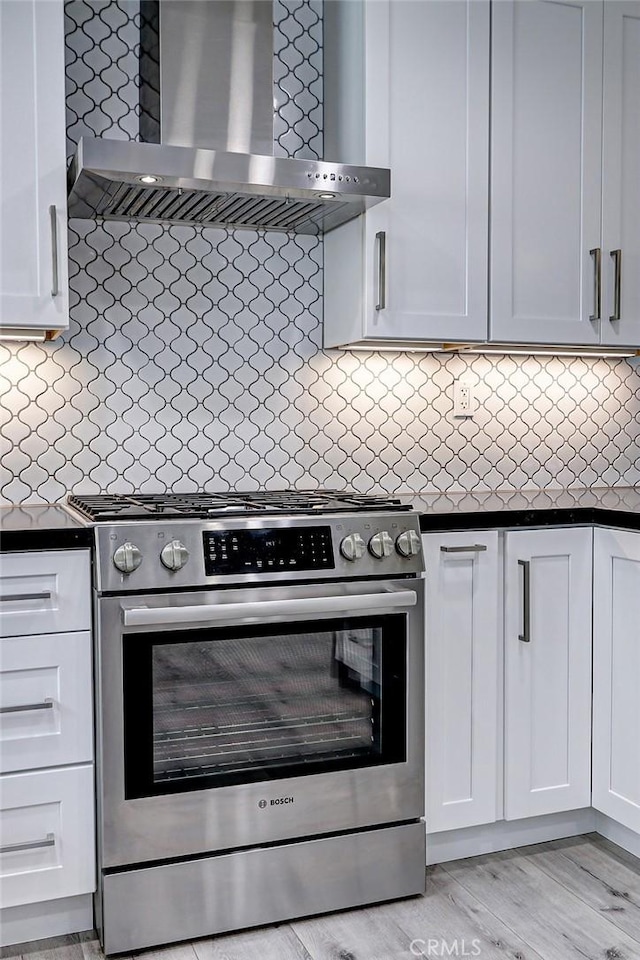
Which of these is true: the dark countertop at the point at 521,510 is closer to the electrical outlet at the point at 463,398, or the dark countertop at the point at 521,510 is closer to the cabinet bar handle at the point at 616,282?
the electrical outlet at the point at 463,398

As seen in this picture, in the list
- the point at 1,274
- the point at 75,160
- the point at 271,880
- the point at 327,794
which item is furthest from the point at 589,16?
the point at 271,880

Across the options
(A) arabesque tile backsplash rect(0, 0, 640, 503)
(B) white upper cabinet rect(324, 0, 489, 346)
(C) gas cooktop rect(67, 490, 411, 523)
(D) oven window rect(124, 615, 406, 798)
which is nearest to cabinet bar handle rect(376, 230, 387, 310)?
(B) white upper cabinet rect(324, 0, 489, 346)

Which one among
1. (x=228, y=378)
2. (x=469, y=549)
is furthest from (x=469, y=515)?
(x=228, y=378)

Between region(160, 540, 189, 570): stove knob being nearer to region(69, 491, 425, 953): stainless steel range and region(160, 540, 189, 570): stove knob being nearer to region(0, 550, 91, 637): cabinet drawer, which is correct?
region(69, 491, 425, 953): stainless steel range

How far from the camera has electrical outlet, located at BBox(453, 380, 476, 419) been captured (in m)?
2.96

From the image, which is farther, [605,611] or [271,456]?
[271,456]

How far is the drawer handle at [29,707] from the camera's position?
1969 millimetres

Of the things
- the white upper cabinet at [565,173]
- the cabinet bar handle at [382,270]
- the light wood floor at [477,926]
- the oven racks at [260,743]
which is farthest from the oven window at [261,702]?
the white upper cabinet at [565,173]

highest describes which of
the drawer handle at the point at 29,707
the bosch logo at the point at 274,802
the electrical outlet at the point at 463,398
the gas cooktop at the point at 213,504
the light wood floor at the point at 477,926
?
the electrical outlet at the point at 463,398

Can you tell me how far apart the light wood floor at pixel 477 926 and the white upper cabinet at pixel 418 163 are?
1.46 metres

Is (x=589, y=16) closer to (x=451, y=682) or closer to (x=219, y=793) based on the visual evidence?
(x=451, y=682)

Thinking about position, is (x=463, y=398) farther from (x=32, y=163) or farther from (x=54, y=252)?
(x=32, y=163)

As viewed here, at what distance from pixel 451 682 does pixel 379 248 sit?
1178 mm

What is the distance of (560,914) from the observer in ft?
7.14
